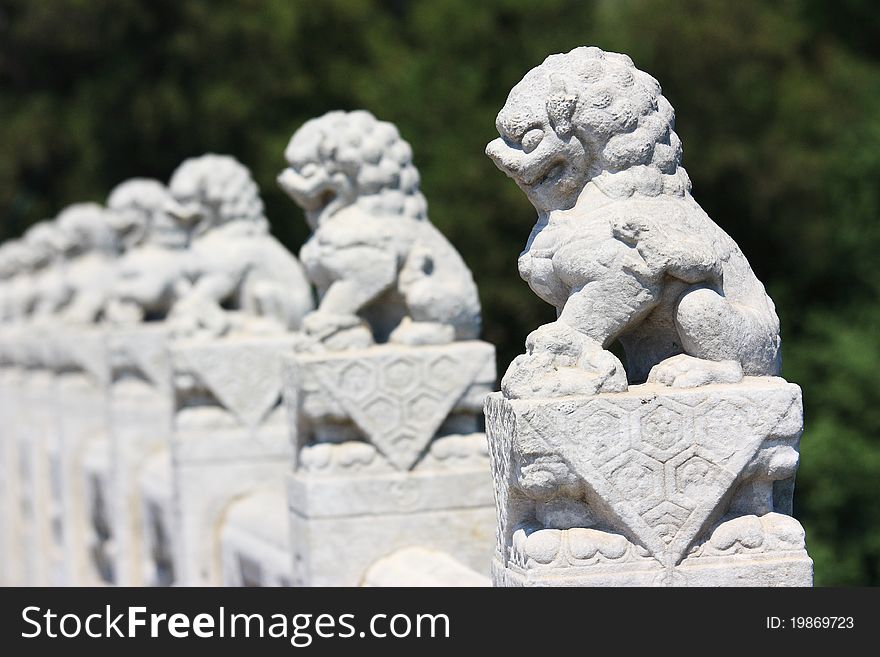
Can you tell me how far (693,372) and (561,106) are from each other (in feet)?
2.36

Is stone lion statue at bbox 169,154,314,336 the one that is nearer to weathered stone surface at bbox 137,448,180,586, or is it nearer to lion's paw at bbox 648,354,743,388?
weathered stone surface at bbox 137,448,180,586

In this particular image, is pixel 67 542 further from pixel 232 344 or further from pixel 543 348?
pixel 543 348

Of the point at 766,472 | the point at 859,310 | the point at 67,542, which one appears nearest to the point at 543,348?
the point at 766,472

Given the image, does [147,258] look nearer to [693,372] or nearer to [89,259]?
[89,259]

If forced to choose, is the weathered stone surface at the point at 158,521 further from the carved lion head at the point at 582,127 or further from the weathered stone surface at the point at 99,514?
the carved lion head at the point at 582,127

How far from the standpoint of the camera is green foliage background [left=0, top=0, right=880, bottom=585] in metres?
14.7

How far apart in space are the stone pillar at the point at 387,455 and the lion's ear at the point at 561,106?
199 centimetres

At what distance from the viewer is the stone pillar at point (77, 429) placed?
10.6 metres

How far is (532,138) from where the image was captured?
3.81 meters

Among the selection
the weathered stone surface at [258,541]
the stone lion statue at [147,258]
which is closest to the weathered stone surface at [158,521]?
the weathered stone surface at [258,541]

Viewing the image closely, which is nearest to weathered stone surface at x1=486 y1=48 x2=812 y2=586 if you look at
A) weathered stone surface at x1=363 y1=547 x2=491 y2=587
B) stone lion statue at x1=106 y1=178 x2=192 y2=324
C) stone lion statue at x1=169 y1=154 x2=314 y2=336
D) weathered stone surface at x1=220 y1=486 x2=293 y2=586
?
weathered stone surface at x1=363 y1=547 x2=491 y2=587

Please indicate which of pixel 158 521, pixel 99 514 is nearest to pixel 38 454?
pixel 99 514

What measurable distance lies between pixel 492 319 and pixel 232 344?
8.67 meters
